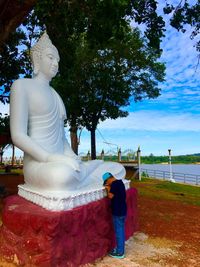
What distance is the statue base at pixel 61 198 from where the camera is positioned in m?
4.38

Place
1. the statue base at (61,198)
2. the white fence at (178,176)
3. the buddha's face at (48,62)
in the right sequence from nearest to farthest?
the statue base at (61,198), the buddha's face at (48,62), the white fence at (178,176)

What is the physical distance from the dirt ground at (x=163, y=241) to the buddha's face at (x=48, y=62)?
2887 mm

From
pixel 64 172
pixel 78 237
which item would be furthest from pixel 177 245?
pixel 64 172

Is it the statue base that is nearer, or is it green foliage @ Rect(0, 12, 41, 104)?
the statue base

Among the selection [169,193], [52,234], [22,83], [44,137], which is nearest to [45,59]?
[22,83]

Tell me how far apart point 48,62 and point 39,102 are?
0.72 meters

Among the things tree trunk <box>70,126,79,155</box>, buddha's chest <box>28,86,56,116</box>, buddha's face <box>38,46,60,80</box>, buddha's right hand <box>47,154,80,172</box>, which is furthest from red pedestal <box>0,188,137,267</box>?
tree trunk <box>70,126,79,155</box>

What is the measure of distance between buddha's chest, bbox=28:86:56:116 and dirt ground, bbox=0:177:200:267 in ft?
7.11

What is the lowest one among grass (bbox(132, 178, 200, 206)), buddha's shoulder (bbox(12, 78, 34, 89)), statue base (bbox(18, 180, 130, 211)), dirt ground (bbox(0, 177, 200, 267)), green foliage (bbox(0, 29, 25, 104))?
dirt ground (bbox(0, 177, 200, 267))

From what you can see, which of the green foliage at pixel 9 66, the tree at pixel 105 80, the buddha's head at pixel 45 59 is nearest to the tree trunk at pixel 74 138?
the tree at pixel 105 80

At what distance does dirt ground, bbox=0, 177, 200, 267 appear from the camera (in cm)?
517

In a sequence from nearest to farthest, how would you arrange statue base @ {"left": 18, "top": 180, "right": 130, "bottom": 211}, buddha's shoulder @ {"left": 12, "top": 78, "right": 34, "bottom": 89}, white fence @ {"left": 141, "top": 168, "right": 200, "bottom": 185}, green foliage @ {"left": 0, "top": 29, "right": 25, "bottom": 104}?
statue base @ {"left": 18, "top": 180, "right": 130, "bottom": 211}
buddha's shoulder @ {"left": 12, "top": 78, "right": 34, "bottom": 89}
green foliage @ {"left": 0, "top": 29, "right": 25, "bottom": 104}
white fence @ {"left": 141, "top": 168, "right": 200, "bottom": 185}

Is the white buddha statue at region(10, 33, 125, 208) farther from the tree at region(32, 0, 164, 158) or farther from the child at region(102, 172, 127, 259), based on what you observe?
the tree at region(32, 0, 164, 158)

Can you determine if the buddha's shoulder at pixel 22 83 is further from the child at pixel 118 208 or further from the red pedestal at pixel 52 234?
the child at pixel 118 208
